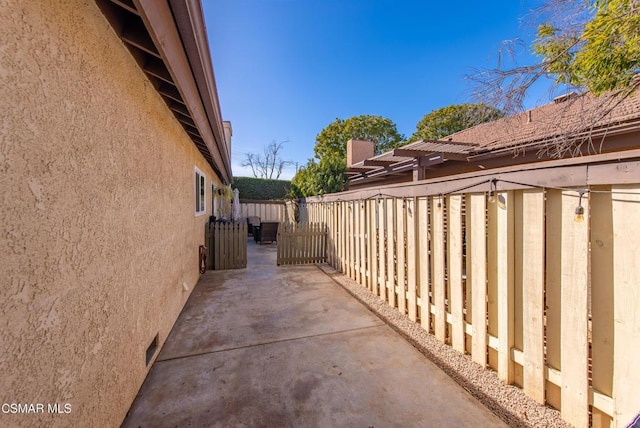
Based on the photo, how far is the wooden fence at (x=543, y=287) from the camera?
61.7 inches

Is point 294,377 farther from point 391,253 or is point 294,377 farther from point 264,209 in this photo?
point 264,209

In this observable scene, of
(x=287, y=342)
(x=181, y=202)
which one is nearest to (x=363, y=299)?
(x=287, y=342)

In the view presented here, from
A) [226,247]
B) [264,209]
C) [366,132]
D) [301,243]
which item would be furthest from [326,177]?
[366,132]

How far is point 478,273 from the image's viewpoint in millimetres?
2477

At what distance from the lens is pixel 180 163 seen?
392 centimetres

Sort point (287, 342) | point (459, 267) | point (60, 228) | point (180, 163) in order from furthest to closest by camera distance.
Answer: point (180, 163), point (287, 342), point (459, 267), point (60, 228)

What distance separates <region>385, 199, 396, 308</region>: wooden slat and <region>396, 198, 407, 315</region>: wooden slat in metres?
0.13

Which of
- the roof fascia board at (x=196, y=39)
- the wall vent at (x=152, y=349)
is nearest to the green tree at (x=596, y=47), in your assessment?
the roof fascia board at (x=196, y=39)

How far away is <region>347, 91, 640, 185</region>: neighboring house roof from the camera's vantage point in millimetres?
3627

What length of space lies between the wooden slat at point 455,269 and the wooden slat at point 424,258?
0.34 m

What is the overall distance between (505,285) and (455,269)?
55 cm

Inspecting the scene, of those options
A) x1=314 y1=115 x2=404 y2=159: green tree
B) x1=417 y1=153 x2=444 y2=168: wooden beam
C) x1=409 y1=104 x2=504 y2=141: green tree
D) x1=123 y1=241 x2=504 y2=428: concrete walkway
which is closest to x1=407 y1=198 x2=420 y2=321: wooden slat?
x1=123 y1=241 x2=504 y2=428: concrete walkway

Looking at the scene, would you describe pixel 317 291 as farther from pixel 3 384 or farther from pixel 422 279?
pixel 3 384

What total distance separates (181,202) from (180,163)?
0.62 m
